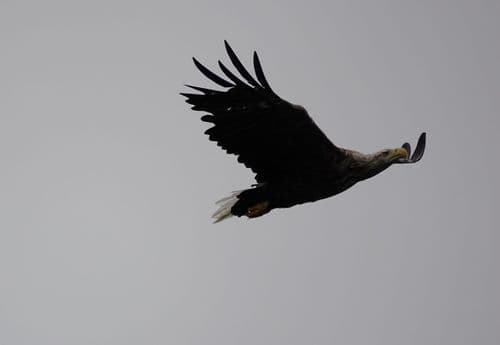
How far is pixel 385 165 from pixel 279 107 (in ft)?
4.65

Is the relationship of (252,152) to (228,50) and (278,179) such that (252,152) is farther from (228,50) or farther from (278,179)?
(228,50)

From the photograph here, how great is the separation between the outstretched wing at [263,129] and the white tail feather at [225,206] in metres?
0.52

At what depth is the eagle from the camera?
7.58 meters

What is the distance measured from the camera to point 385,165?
27.4 feet

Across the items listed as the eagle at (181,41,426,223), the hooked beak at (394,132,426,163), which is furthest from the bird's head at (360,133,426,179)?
the hooked beak at (394,132,426,163)

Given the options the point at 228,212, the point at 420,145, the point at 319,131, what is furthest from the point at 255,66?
the point at 420,145

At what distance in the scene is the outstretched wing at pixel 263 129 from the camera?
7.55 meters

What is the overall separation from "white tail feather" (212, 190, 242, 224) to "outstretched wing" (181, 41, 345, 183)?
0.52 meters

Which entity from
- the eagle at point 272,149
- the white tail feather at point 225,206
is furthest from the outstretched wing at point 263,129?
the white tail feather at point 225,206

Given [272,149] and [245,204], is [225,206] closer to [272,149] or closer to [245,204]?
[245,204]

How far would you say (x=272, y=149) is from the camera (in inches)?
316

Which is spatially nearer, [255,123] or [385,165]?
[255,123]

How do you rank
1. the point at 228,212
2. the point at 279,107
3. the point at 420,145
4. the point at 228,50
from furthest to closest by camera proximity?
1. the point at 420,145
2. the point at 228,212
3. the point at 279,107
4. the point at 228,50

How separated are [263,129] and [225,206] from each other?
1207mm
